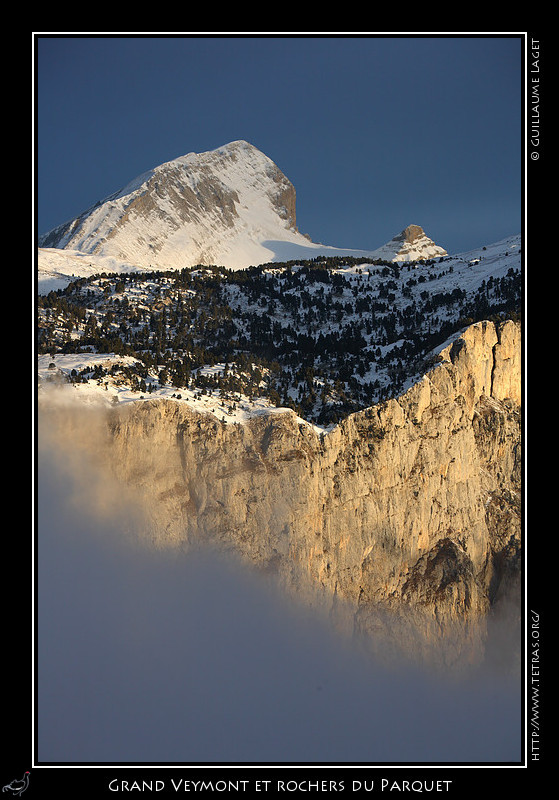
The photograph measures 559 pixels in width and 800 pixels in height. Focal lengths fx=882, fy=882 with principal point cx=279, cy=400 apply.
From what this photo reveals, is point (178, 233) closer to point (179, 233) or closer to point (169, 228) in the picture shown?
point (179, 233)

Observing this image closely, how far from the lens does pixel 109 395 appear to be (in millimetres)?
58531

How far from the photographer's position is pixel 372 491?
62844 millimetres

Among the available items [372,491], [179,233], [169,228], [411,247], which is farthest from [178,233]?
[372,491]

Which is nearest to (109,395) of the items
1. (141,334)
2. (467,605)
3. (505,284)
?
(141,334)

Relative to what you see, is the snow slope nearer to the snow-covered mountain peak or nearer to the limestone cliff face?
the snow-covered mountain peak

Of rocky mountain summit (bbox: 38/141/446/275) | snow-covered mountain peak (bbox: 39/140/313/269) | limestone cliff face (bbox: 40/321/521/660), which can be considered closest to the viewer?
limestone cliff face (bbox: 40/321/521/660)

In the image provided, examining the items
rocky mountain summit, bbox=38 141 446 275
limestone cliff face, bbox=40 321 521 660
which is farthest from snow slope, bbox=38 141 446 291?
limestone cliff face, bbox=40 321 521 660

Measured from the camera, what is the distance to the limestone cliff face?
58594mm

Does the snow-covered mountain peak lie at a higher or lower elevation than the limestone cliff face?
higher

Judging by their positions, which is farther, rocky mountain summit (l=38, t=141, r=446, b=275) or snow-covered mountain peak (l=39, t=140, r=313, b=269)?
rocky mountain summit (l=38, t=141, r=446, b=275)

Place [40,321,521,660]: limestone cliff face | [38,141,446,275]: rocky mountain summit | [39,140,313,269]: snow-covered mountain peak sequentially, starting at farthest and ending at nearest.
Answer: [38,141,446,275]: rocky mountain summit < [39,140,313,269]: snow-covered mountain peak < [40,321,521,660]: limestone cliff face

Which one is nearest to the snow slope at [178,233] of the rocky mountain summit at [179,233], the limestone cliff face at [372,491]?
the rocky mountain summit at [179,233]

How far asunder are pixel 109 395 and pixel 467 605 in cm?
2936

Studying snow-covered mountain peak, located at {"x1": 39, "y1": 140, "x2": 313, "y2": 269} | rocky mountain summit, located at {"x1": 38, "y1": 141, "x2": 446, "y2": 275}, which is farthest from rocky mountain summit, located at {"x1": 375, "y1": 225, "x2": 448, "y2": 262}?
snow-covered mountain peak, located at {"x1": 39, "y1": 140, "x2": 313, "y2": 269}
